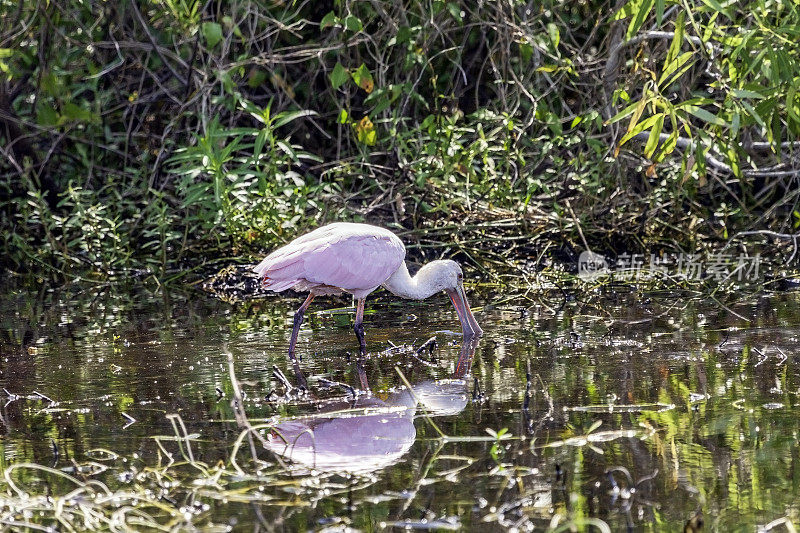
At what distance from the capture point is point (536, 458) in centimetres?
469

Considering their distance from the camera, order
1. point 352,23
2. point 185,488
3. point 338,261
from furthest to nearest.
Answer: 1. point 352,23
2. point 338,261
3. point 185,488

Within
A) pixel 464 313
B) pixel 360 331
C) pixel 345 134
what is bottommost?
pixel 360 331

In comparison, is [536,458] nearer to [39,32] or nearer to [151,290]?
[151,290]

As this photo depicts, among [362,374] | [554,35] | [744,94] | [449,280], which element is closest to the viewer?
[362,374]

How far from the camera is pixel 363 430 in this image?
5223 mm

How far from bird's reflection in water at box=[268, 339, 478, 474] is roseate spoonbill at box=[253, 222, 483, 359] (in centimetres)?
117

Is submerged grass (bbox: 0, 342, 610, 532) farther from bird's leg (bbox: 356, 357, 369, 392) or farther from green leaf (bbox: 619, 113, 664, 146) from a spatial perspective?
green leaf (bbox: 619, 113, 664, 146)

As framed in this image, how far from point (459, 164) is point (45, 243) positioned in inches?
144

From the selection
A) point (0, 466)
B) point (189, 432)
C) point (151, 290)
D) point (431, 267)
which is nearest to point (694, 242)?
point (431, 267)

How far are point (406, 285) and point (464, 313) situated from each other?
401mm

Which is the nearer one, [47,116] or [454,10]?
[454,10]

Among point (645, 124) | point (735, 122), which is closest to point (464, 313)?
point (645, 124)

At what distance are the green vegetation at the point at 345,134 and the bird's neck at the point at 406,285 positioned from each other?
192 cm

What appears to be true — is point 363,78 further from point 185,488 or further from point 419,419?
point 185,488
